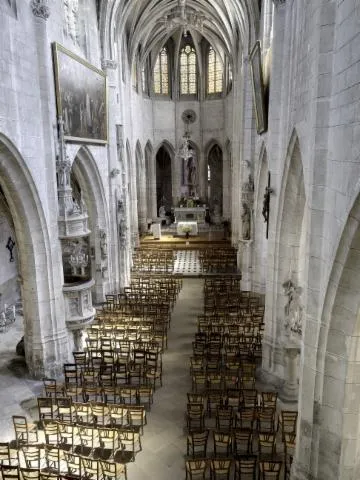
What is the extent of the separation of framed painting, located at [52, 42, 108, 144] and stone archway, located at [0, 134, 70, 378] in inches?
151

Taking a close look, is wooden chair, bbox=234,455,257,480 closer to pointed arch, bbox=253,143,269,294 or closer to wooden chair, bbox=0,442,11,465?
wooden chair, bbox=0,442,11,465

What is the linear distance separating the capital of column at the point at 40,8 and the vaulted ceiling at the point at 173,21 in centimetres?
887

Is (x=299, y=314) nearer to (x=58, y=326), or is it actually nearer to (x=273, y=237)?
(x=273, y=237)

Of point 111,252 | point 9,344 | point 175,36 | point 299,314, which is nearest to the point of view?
point 299,314

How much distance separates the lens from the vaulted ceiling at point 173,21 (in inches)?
894

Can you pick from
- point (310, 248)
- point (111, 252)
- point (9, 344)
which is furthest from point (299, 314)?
point (111, 252)

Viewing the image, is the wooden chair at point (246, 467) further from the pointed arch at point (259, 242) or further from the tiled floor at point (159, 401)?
the pointed arch at point (259, 242)

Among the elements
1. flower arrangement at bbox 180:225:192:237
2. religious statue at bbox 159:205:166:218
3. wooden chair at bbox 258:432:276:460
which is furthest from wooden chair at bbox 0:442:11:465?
religious statue at bbox 159:205:166:218

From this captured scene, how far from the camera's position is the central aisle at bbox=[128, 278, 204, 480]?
362 inches

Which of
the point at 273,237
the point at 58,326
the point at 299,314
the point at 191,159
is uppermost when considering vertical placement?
the point at 191,159

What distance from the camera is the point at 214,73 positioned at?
125ft

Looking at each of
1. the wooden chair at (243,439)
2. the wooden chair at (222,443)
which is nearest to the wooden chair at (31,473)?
the wooden chair at (222,443)

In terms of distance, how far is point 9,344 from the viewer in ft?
53.8

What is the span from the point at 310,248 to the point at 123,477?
6.16 meters
